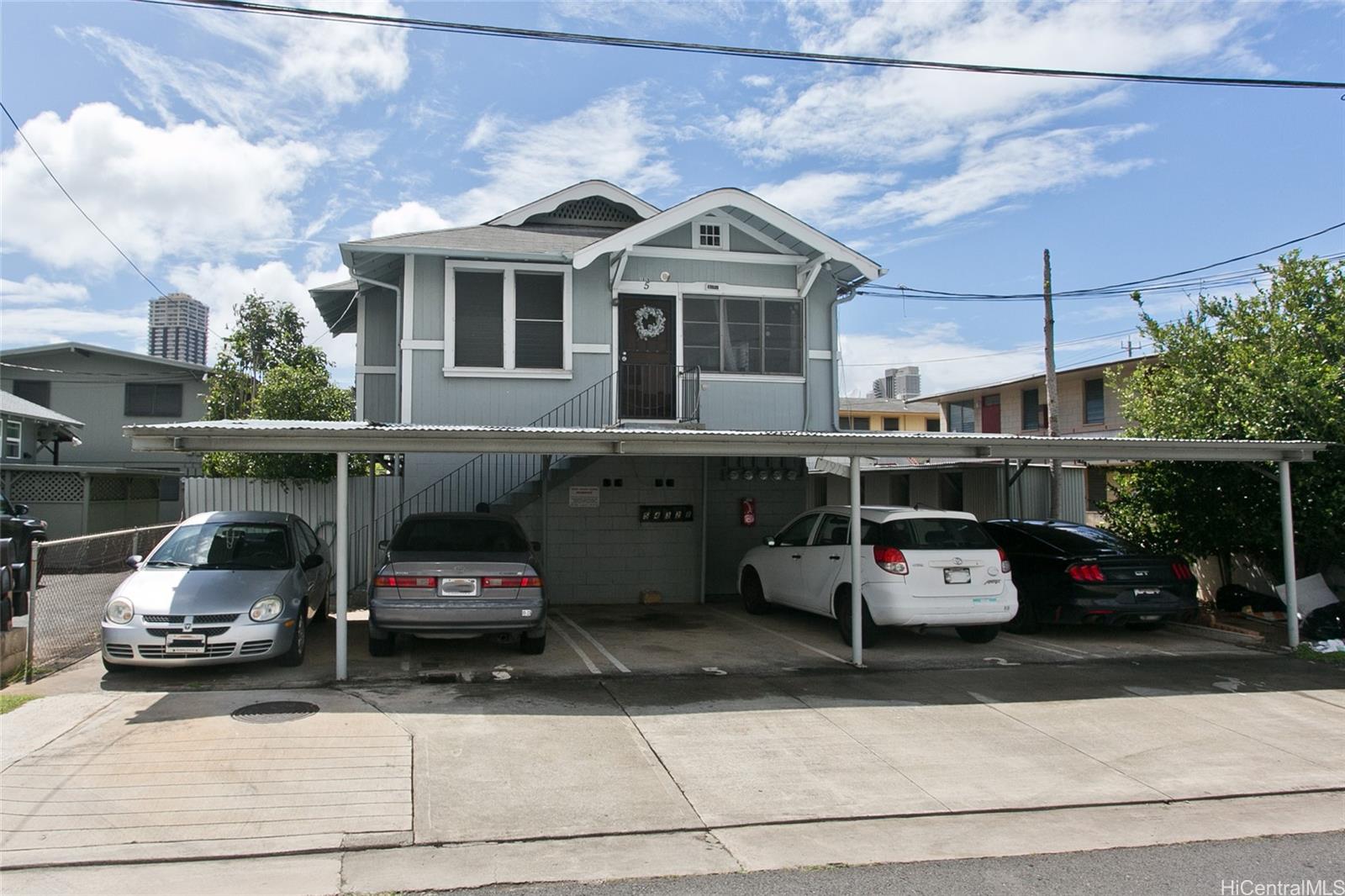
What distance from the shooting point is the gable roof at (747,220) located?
13008mm

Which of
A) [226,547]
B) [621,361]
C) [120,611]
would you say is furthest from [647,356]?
[120,611]

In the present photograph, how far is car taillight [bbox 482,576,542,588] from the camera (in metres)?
8.47

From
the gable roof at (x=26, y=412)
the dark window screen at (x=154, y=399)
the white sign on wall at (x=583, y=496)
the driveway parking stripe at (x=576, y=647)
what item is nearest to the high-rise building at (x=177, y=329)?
the dark window screen at (x=154, y=399)

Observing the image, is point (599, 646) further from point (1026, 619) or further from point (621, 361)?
point (1026, 619)

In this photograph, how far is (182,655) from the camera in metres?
7.77

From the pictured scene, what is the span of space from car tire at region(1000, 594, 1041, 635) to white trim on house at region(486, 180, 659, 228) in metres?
8.45

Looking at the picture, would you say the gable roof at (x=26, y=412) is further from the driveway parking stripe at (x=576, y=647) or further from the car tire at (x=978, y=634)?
the car tire at (x=978, y=634)

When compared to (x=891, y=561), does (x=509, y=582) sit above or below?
below

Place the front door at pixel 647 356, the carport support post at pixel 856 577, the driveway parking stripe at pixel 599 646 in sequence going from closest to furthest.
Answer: the driveway parking stripe at pixel 599 646
the carport support post at pixel 856 577
the front door at pixel 647 356

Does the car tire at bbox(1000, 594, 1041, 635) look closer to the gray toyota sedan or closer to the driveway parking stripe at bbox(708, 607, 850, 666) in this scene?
the driveway parking stripe at bbox(708, 607, 850, 666)

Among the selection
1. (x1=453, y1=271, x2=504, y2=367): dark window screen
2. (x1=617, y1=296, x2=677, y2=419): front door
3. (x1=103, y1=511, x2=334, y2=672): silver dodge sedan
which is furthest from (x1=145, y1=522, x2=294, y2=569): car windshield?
(x1=617, y1=296, x2=677, y2=419): front door

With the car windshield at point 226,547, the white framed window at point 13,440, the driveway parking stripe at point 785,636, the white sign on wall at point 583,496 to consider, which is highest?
the white framed window at point 13,440

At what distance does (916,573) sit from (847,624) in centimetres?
103

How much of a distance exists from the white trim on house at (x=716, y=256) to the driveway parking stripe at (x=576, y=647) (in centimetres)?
571
